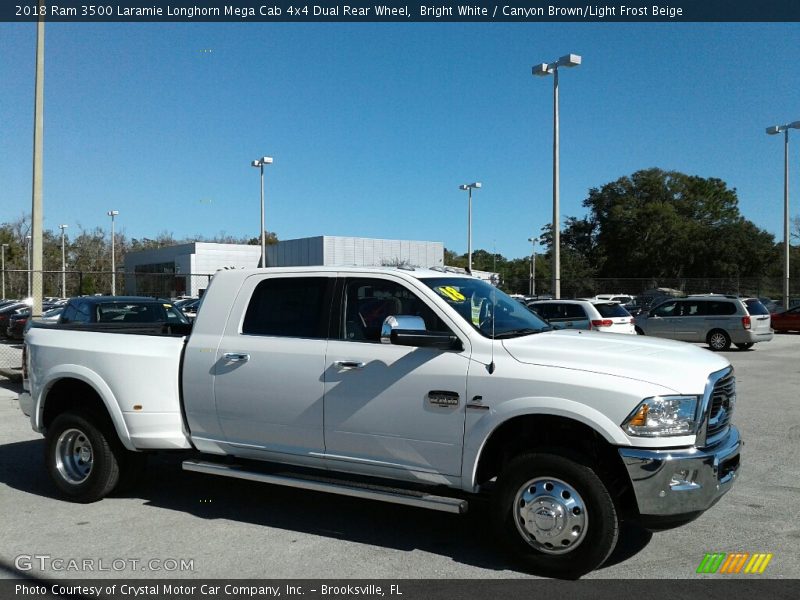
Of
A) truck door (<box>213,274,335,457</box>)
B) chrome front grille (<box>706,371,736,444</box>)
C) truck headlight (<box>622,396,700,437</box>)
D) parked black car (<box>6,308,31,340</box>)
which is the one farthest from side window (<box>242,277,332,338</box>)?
parked black car (<box>6,308,31,340</box>)

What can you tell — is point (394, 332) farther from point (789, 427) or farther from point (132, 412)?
point (789, 427)

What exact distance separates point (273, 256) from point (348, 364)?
51.4 m

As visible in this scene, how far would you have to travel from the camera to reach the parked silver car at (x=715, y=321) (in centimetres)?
2230

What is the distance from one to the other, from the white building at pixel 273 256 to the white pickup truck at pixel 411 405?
28456mm

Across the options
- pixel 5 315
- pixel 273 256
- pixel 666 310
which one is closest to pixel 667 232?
pixel 273 256

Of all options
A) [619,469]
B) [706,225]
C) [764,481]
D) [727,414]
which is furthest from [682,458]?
[706,225]

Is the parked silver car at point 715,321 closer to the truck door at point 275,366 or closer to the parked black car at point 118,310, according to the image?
the parked black car at point 118,310

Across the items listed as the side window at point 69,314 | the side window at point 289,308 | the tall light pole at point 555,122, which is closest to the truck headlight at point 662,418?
the side window at point 289,308

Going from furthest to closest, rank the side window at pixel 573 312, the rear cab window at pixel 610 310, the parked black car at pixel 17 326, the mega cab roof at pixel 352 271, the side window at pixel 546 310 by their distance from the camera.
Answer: the parked black car at pixel 17 326
the rear cab window at pixel 610 310
the side window at pixel 546 310
the side window at pixel 573 312
the mega cab roof at pixel 352 271

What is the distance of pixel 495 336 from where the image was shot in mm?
5062

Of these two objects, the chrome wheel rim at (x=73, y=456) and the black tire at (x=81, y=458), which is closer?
the black tire at (x=81, y=458)

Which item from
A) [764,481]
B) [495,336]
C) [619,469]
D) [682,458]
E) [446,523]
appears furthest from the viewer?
[764,481]

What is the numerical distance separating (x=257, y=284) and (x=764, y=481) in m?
5.01

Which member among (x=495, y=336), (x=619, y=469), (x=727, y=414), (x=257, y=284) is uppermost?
(x=257, y=284)
